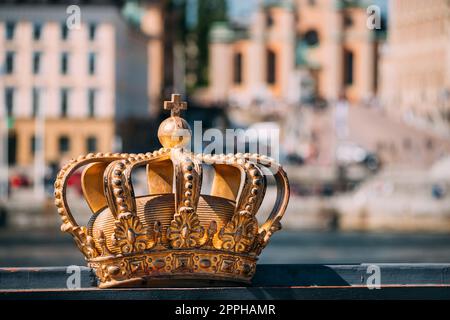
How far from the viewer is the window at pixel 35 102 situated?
246 feet

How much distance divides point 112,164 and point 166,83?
9915 centimetres

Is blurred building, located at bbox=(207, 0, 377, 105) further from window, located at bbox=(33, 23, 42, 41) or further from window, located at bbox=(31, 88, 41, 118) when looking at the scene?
window, located at bbox=(33, 23, 42, 41)

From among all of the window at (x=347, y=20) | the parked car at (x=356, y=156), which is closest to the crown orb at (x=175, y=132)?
the parked car at (x=356, y=156)

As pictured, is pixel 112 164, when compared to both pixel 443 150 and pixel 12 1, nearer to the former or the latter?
pixel 12 1

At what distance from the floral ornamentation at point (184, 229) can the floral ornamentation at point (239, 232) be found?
224 mm

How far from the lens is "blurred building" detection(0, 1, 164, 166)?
2918 inches

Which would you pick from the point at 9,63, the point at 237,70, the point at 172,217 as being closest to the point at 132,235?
the point at 172,217

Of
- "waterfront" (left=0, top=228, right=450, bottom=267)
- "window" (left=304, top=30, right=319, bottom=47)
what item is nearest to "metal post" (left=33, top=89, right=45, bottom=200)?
"waterfront" (left=0, top=228, right=450, bottom=267)

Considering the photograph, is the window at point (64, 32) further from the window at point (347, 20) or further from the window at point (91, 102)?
the window at point (347, 20)

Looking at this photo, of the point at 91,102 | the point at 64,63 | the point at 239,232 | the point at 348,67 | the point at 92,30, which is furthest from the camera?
the point at 348,67

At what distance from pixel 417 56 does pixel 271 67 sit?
1360 centimetres

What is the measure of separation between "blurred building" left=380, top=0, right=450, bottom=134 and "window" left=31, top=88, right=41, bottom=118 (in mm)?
36163

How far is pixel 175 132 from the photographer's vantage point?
1066 cm

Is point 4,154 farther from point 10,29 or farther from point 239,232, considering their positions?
point 239,232
